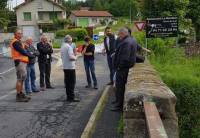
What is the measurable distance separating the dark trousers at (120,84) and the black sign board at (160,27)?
849 centimetres

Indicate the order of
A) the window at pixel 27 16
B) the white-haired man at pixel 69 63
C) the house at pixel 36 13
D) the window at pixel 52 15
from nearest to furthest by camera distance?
1. the white-haired man at pixel 69 63
2. the house at pixel 36 13
3. the window at pixel 52 15
4. the window at pixel 27 16

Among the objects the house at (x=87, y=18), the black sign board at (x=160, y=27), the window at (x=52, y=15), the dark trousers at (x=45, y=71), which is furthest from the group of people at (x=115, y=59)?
the house at (x=87, y=18)

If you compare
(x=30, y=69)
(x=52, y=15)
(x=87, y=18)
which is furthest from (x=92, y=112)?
(x=87, y=18)

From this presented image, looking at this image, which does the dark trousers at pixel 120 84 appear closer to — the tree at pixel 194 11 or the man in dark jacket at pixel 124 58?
the man in dark jacket at pixel 124 58

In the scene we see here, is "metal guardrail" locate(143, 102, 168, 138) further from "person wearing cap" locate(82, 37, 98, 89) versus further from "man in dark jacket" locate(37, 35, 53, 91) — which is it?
"man in dark jacket" locate(37, 35, 53, 91)

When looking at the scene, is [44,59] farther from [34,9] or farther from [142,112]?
[34,9]

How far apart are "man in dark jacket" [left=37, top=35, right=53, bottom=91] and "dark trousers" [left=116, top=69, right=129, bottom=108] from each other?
241 inches

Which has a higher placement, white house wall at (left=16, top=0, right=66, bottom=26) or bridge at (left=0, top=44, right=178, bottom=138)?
white house wall at (left=16, top=0, right=66, bottom=26)

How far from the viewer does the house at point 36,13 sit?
286ft

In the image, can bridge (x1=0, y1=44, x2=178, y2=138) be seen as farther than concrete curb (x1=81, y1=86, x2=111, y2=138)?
No

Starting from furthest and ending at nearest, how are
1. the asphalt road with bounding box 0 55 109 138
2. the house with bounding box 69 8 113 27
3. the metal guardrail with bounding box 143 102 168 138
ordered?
the house with bounding box 69 8 113 27, the asphalt road with bounding box 0 55 109 138, the metal guardrail with bounding box 143 102 168 138

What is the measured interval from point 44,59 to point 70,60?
319 cm

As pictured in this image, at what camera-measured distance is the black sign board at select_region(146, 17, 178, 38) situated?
17.9 meters

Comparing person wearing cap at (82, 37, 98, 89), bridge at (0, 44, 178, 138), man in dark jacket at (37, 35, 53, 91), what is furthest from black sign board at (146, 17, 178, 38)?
man in dark jacket at (37, 35, 53, 91)
